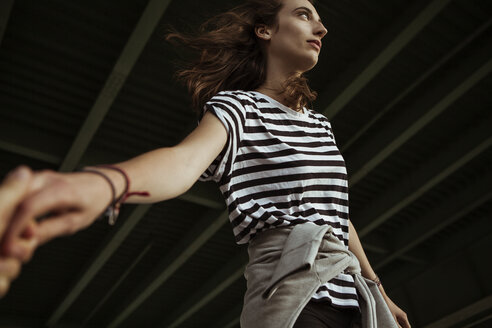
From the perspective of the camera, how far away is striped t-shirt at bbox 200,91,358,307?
1.32m

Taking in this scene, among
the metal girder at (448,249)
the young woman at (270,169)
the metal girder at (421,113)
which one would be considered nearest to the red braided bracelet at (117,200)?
the young woman at (270,169)

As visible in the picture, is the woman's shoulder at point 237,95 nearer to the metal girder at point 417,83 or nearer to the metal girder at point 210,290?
the metal girder at point 417,83

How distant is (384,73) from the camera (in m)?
6.14

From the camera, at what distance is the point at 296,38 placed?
169cm

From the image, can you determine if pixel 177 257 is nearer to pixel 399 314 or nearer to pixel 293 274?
pixel 399 314

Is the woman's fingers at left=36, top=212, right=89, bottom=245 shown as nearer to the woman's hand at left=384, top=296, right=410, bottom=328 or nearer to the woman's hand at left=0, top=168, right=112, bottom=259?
the woman's hand at left=0, top=168, right=112, bottom=259

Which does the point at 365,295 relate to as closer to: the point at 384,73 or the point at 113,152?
the point at 384,73

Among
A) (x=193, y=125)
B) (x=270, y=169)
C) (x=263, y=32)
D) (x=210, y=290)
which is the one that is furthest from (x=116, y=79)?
(x=210, y=290)

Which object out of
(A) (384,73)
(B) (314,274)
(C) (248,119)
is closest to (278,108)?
(C) (248,119)

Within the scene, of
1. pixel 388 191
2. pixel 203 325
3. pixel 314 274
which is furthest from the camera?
pixel 203 325

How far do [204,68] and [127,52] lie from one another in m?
3.43

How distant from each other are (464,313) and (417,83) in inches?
191

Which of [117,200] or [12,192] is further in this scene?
[117,200]

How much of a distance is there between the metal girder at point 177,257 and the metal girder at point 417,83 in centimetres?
224
